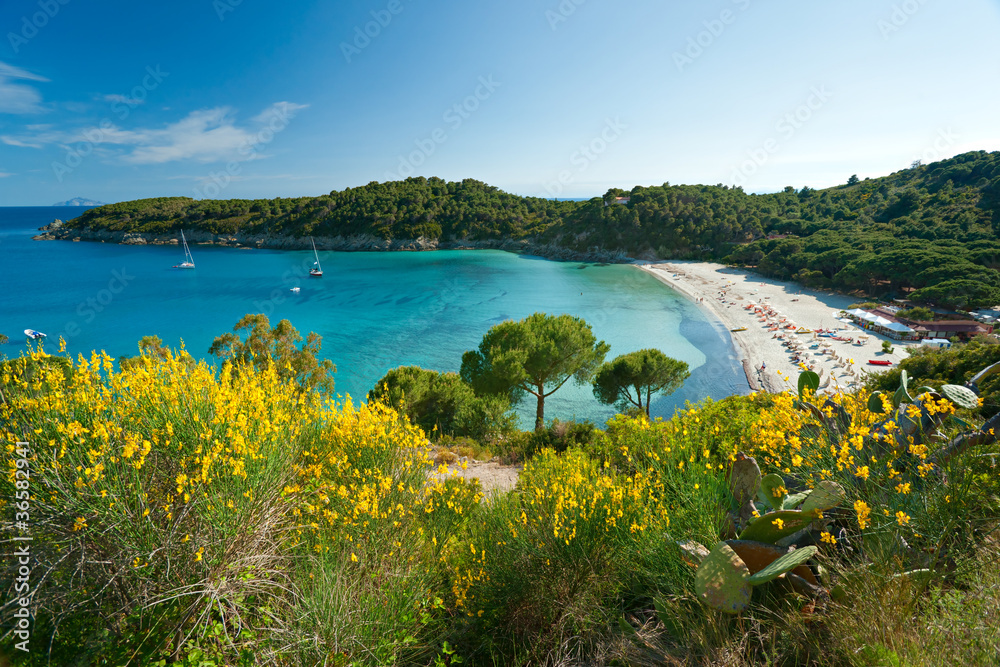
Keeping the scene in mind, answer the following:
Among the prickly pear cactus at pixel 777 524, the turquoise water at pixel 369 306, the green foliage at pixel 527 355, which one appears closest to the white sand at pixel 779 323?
the turquoise water at pixel 369 306

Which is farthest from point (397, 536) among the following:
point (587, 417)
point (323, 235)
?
point (323, 235)

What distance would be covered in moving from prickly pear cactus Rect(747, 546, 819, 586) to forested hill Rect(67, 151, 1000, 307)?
164 ft

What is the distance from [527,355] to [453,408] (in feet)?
12.4

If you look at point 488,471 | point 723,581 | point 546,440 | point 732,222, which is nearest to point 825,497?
point 723,581

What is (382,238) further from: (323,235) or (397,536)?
(397,536)

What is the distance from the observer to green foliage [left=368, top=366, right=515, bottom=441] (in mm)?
16031

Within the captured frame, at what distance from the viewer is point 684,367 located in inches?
761

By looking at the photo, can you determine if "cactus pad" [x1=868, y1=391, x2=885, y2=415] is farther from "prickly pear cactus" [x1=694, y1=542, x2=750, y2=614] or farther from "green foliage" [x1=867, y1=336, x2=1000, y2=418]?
"green foliage" [x1=867, y1=336, x2=1000, y2=418]

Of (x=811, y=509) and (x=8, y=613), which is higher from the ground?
(x=811, y=509)

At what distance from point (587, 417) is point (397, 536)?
20544 mm
